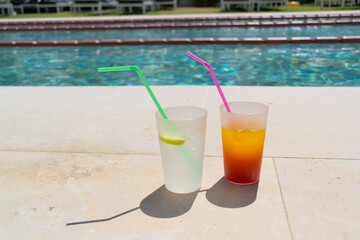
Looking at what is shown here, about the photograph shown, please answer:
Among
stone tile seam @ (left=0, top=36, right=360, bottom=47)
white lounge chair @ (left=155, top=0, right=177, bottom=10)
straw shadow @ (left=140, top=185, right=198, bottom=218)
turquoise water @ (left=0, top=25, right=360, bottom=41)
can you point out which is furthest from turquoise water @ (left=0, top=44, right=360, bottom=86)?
white lounge chair @ (left=155, top=0, right=177, bottom=10)

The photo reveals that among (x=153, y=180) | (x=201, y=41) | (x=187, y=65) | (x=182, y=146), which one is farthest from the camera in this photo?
(x=201, y=41)

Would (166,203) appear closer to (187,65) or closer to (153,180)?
(153,180)

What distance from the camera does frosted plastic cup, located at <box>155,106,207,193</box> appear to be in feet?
5.26

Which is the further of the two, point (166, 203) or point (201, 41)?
point (201, 41)

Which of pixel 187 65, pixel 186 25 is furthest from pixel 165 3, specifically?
pixel 187 65

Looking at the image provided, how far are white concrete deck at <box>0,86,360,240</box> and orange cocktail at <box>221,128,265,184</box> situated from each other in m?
0.06

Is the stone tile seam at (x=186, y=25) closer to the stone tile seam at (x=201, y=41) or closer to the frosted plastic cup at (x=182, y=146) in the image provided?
the stone tile seam at (x=201, y=41)

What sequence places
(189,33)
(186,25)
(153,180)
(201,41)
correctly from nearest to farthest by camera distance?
(153,180), (201,41), (189,33), (186,25)

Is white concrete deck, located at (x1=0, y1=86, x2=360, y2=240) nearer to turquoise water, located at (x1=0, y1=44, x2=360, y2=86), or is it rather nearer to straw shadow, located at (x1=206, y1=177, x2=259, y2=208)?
straw shadow, located at (x1=206, y1=177, x2=259, y2=208)

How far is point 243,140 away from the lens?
1687 millimetres

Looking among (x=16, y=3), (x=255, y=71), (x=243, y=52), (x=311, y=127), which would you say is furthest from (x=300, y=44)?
(x=16, y=3)

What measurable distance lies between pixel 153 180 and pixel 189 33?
9.13m

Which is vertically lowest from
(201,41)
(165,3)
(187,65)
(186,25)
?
(187,65)

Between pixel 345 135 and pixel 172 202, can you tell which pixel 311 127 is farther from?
pixel 172 202
